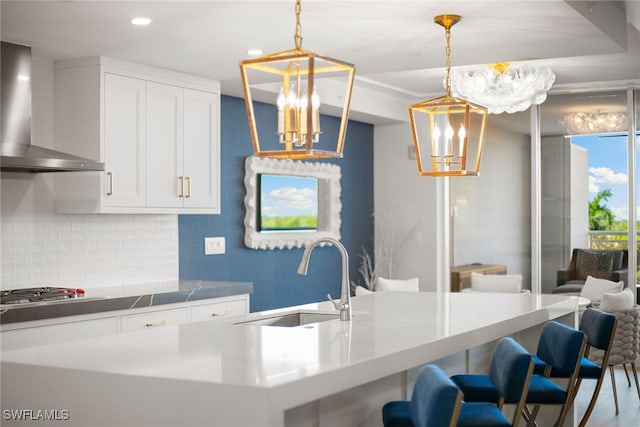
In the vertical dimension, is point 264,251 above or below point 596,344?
above

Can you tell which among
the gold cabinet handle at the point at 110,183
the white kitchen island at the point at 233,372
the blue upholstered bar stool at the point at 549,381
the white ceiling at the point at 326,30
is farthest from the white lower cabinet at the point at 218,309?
the blue upholstered bar stool at the point at 549,381

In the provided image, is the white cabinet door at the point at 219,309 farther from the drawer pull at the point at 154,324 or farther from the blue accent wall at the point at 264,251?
the blue accent wall at the point at 264,251

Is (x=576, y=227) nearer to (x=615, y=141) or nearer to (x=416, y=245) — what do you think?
(x=615, y=141)

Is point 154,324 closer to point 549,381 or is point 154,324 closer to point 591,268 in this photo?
point 549,381

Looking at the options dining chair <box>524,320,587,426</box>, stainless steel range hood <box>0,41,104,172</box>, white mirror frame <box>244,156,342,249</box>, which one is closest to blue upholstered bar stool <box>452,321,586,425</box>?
dining chair <box>524,320,587,426</box>

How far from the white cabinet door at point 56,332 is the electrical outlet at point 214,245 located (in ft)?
5.98

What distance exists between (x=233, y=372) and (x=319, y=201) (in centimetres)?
541

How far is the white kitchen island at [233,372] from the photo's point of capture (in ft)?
7.11

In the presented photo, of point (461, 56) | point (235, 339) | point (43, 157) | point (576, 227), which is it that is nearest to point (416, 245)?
point (576, 227)

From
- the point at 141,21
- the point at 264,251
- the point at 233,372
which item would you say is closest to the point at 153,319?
the point at 141,21

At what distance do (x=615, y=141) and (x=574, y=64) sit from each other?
1.38 metres

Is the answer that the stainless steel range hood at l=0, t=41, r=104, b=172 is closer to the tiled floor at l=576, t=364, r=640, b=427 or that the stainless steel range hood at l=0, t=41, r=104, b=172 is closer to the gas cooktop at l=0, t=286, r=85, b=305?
the gas cooktop at l=0, t=286, r=85, b=305

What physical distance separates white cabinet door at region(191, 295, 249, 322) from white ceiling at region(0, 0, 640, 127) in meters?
1.54

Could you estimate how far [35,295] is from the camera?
429cm
